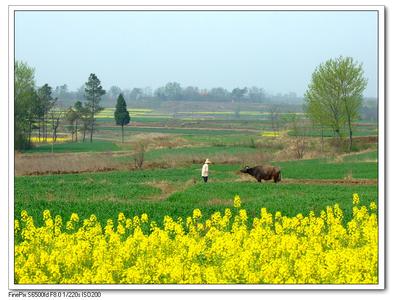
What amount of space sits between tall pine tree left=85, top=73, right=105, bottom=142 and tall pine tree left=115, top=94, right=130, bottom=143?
49 cm

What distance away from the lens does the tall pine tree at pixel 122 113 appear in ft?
56.2

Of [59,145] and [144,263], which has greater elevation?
[59,145]

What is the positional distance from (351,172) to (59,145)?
8164 millimetres

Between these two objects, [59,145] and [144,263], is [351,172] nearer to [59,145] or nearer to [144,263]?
[59,145]

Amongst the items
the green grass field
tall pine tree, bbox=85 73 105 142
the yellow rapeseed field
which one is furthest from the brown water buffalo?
the yellow rapeseed field

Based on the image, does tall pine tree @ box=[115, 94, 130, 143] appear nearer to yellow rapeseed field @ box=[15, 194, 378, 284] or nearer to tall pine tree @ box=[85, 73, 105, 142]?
tall pine tree @ box=[85, 73, 105, 142]

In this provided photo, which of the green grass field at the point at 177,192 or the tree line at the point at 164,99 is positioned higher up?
the tree line at the point at 164,99

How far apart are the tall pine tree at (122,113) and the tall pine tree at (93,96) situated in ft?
1.59

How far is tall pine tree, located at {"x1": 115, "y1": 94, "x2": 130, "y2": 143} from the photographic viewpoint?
56.2ft

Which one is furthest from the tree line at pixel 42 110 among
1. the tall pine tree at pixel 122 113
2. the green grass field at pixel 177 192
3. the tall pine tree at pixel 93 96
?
the green grass field at pixel 177 192

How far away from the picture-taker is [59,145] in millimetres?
20781

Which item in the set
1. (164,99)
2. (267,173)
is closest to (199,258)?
(267,173)

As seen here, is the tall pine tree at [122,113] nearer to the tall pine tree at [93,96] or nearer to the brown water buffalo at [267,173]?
the tall pine tree at [93,96]
